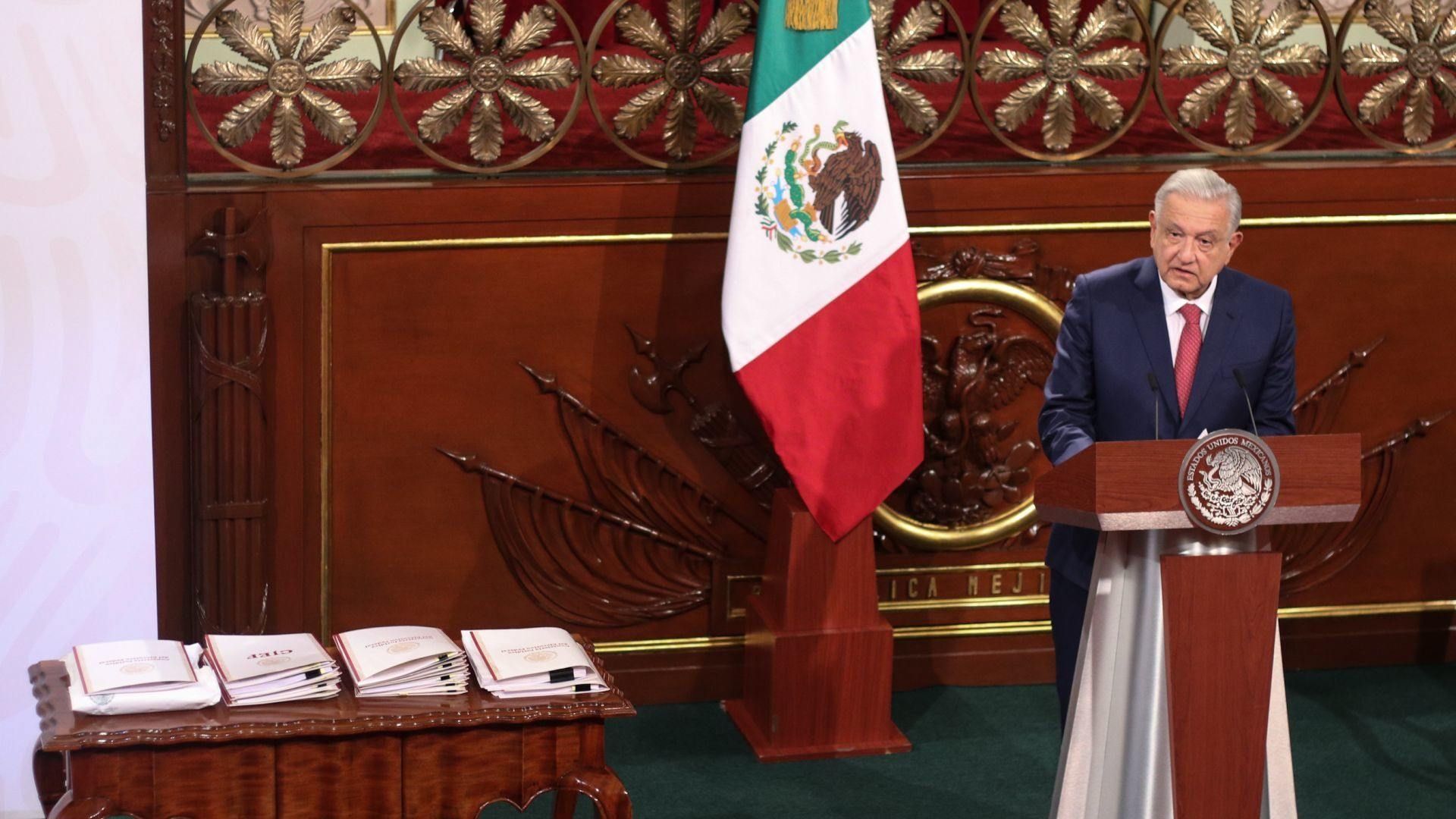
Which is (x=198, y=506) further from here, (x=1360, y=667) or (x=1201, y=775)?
(x=1360, y=667)

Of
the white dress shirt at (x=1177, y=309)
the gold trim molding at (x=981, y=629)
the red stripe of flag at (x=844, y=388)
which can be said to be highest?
the white dress shirt at (x=1177, y=309)

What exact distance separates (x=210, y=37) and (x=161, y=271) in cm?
214

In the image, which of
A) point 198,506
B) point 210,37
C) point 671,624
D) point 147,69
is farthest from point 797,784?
point 210,37

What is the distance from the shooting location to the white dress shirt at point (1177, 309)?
3.42 m

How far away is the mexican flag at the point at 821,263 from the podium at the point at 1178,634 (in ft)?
3.61

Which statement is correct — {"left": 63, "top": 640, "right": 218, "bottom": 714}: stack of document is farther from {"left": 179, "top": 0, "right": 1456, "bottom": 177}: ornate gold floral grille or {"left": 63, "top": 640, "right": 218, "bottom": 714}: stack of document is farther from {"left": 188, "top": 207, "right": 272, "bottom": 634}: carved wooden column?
{"left": 179, "top": 0, "right": 1456, "bottom": 177}: ornate gold floral grille

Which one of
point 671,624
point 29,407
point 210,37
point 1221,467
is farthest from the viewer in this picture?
point 210,37

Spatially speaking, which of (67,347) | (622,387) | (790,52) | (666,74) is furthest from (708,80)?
(67,347)

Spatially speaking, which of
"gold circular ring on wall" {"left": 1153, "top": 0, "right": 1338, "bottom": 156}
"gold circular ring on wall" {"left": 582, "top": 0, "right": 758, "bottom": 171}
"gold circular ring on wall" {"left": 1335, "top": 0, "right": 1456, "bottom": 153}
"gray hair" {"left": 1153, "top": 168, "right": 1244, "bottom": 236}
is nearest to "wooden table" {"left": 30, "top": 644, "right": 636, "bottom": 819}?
"gray hair" {"left": 1153, "top": 168, "right": 1244, "bottom": 236}

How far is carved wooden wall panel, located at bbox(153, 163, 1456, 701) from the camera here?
4500 millimetres

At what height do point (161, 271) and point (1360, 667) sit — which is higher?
point (161, 271)

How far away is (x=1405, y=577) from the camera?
5230mm

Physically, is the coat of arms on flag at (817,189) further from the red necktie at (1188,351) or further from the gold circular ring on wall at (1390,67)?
the gold circular ring on wall at (1390,67)

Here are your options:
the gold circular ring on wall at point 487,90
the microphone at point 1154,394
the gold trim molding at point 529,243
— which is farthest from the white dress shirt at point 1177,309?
the gold circular ring on wall at point 487,90
